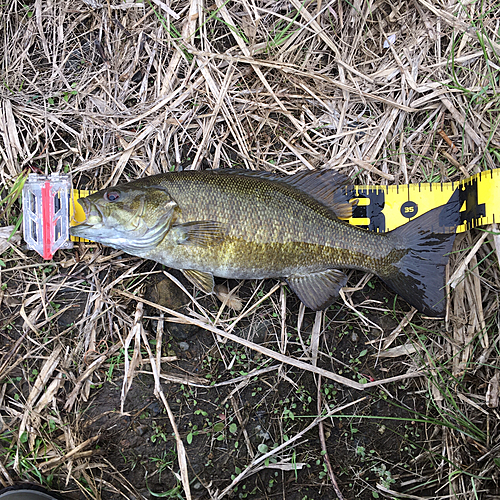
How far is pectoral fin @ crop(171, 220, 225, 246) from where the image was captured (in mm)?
2855

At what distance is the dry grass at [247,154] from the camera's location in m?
3.17

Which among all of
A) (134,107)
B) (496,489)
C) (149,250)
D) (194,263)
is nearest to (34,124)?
(134,107)

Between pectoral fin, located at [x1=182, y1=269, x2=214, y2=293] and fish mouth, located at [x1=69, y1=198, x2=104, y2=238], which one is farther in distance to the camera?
pectoral fin, located at [x1=182, y1=269, x2=214, y2=293]

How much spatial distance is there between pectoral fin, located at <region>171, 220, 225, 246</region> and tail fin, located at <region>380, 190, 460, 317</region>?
4.80ft

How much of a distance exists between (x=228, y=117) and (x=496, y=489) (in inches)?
157

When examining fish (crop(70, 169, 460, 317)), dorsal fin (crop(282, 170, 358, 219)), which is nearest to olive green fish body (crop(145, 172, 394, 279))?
fish (crop(70, 169, 460, 317))

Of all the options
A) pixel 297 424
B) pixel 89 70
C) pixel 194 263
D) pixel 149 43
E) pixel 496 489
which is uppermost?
pixel 149 43

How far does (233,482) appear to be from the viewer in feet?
10.0

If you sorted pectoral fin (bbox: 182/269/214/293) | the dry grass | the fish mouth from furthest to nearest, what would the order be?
the dry grass
pectoral fin (bbox: 182/269/214/293)
the fish mouth

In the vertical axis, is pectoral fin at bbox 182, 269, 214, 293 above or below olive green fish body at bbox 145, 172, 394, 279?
below

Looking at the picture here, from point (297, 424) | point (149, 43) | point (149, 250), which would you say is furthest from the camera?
point (149, 43)

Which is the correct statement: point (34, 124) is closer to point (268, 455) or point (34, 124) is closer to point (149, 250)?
point (149, 250)

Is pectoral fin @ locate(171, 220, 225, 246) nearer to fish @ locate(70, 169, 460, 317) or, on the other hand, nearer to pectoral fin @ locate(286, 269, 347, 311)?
Result: fish @ locate(70, 169, 460, 317)

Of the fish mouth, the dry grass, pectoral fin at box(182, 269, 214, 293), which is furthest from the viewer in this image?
the dry grass
